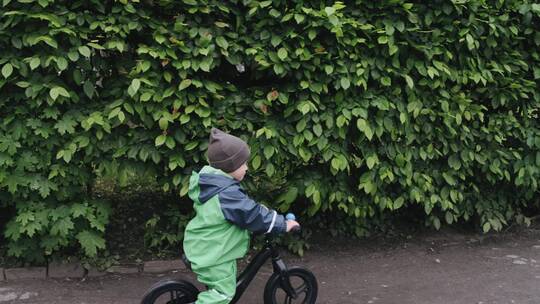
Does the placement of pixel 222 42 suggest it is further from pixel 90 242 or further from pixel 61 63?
pixel 90 242

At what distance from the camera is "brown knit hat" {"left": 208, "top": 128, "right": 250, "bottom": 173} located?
133 inches

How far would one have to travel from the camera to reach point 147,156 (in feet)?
14.5

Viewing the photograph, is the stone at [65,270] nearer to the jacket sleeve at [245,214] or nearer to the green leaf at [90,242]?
the green leaf at [90,242]

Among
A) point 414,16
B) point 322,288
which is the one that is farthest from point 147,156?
point 414,16

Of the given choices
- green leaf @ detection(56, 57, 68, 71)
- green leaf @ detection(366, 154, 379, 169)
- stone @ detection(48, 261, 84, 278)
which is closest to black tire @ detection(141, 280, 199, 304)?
stone @ detection(48, 261, 84, 278)

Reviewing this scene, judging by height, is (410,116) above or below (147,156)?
above

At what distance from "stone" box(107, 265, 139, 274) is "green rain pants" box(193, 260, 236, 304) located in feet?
4.96

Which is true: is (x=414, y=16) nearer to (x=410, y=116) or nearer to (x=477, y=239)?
Result: (x=410, y=116)

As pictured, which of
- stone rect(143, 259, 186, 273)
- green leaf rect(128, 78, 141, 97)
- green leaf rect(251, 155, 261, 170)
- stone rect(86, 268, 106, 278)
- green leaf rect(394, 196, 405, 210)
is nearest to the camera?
green leaf rect(128, 78, 141, 97)

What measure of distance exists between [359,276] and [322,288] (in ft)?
1.38

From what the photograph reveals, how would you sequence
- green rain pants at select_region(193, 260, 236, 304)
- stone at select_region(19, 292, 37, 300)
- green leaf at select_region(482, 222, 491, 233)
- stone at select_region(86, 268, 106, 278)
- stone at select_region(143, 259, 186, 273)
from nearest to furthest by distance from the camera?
1. green rain pants at select_region(193, 260, 236, 304)
2. stone at select_region(19, 292, 37, 300)
3. stone at select_region(86, 268, 106, 278)
4. stone at select_region(143, 259, 186, 273)
5. green leaf at select_region(482, 222, 491, 233)

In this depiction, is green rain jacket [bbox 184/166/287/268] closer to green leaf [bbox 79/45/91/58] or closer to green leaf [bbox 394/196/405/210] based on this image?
green leaf [bbox 79/45/91/58]

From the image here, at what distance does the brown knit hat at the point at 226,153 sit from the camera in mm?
3381

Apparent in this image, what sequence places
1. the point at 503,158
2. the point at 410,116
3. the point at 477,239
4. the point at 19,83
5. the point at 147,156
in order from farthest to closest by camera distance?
the point at 477,239, the point at 503,158, the point at 410,116, the point at 147,156, the point at 19,83
